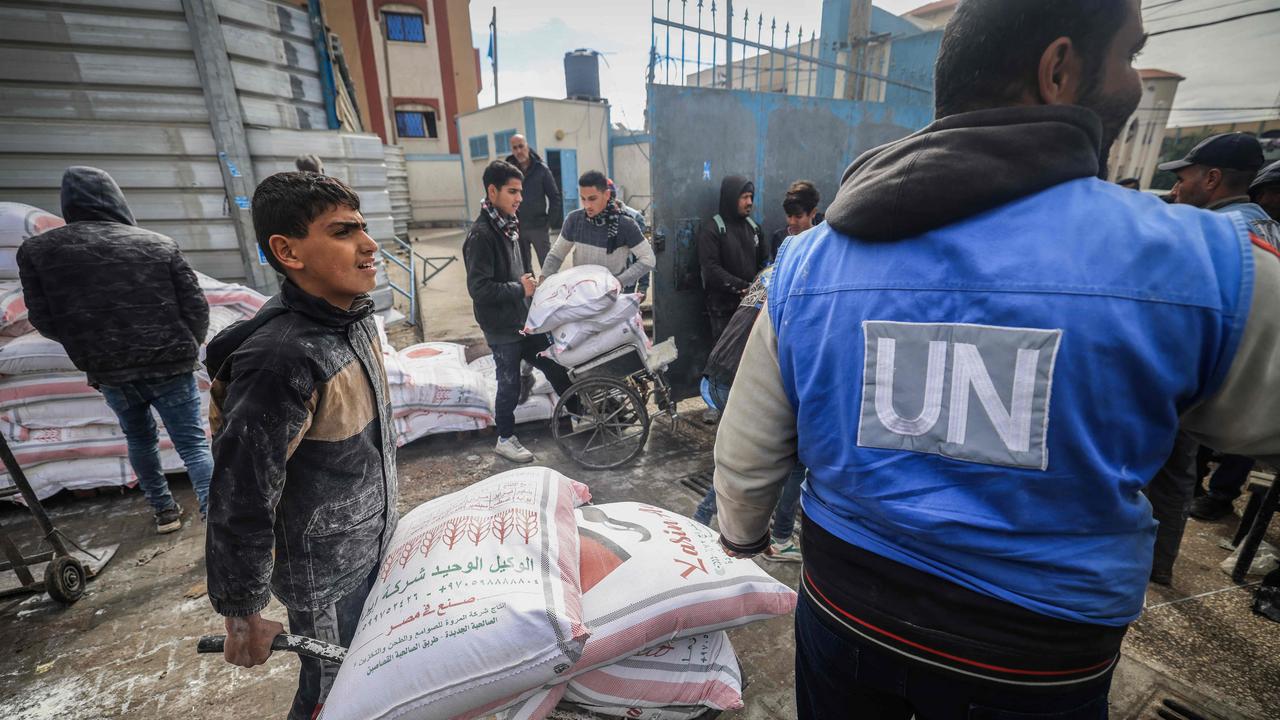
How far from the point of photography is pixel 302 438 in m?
1.33

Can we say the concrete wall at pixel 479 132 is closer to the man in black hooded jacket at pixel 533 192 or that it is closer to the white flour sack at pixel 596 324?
the man in black hooded jacket at pixel 533 192

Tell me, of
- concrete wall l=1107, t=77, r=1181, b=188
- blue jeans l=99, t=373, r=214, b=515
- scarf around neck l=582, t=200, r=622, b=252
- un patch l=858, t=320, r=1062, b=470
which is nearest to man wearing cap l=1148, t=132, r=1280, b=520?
un patch l=858, t=320, r=1062, b=470

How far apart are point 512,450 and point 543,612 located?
253 centimetres

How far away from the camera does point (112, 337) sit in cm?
264

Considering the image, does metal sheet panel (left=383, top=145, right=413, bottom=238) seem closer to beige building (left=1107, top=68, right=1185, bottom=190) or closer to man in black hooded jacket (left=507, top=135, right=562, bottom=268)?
man in black hooded jacket (left=507, top=135, right=562, bottom=268)

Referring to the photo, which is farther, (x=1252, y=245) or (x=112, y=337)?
(x=112, y=337)

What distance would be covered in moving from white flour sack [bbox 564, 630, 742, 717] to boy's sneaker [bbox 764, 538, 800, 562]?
1.01 m

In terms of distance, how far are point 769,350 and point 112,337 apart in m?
3.22

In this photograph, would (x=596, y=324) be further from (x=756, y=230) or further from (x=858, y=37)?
(x=858, y=37)

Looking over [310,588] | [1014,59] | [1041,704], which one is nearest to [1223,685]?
[1041,704]

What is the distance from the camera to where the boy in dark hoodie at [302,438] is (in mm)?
1209

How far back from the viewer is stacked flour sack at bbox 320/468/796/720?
52.2 inches

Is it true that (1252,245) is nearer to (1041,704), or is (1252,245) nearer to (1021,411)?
(1021,411)

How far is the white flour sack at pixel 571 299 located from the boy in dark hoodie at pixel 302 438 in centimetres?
183
